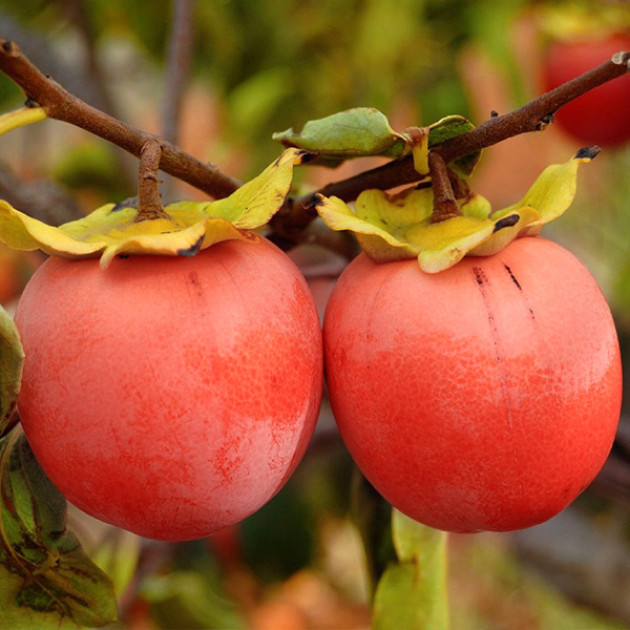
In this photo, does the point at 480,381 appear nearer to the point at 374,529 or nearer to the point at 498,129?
the point at 498,129

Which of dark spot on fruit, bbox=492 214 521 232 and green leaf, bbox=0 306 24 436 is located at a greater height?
dark spot on fruit, bbox=492 214 521 232

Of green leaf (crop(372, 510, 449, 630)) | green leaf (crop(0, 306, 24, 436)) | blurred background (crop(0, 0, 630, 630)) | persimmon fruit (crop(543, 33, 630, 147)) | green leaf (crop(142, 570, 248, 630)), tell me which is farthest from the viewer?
persimmon fruit (crop(543, 33, 630, 147))

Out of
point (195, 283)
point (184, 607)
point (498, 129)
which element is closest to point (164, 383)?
point (195, 283)

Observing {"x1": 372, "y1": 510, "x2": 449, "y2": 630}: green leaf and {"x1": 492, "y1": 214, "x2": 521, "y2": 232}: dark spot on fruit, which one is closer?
{"x1": 492, "y1": 214, "x2": 521, "y2": 232}: dark spot on fruit

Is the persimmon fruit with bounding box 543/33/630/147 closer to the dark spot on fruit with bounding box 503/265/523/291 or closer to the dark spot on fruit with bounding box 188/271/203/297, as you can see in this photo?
the dark spot on fruit with bounding box 503/265/523/291

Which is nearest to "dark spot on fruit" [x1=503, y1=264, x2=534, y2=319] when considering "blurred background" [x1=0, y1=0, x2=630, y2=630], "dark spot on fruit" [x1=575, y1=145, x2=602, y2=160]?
"dark spot on fruit" [x1=575, y1=145, x2=602, y2=160]

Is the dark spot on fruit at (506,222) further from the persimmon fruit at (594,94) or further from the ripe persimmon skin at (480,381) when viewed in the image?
the persimmon fruit at (594,94)

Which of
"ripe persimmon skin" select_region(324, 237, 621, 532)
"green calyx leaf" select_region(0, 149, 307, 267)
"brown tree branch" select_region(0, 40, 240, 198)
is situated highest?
"brown tree branch" select_region(0, 40, 240, 198)

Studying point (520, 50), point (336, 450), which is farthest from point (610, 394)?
point (520, 50)
